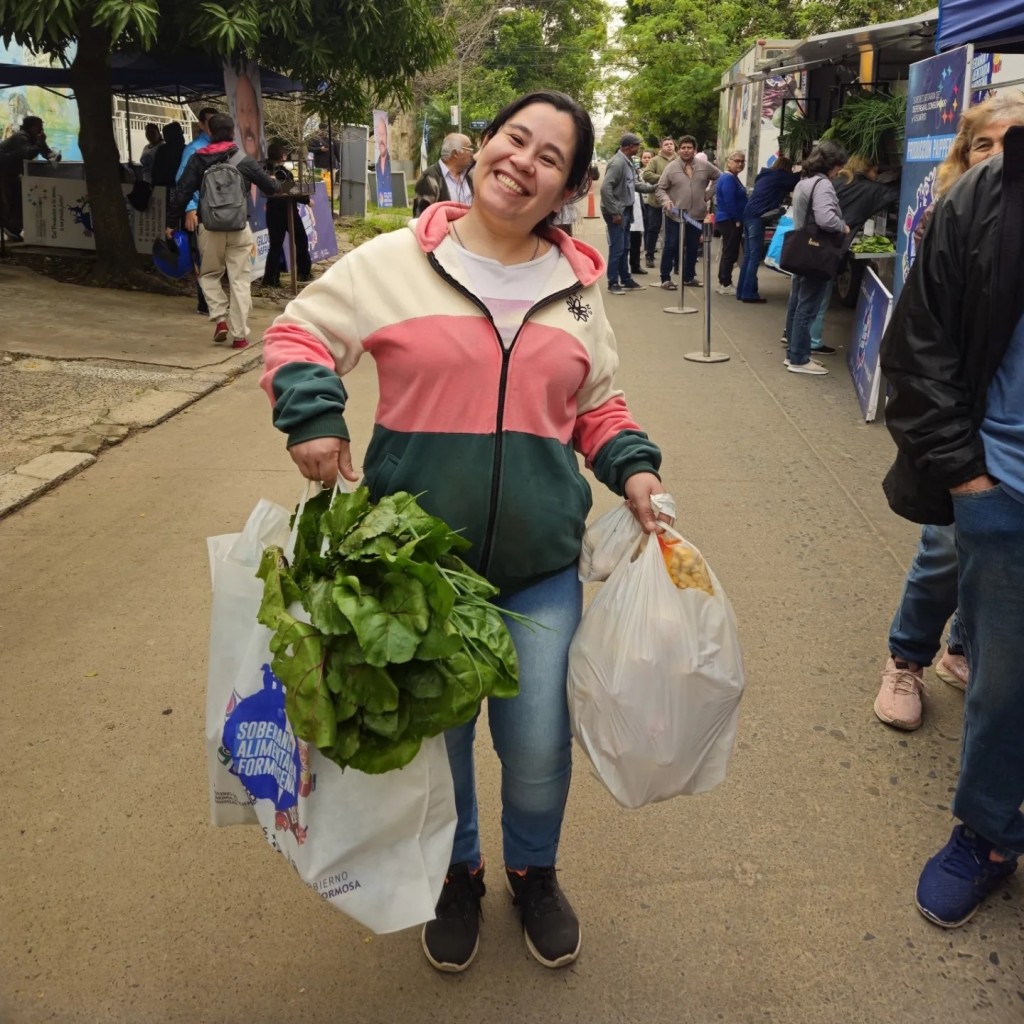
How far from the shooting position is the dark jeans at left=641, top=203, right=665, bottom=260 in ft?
51.1

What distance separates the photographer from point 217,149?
350 inches

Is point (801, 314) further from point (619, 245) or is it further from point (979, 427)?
point (979, 427)

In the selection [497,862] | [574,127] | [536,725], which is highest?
[574,127]

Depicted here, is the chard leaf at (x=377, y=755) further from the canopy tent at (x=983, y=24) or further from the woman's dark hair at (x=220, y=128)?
the woman's dark hair at (x=220, y=128)

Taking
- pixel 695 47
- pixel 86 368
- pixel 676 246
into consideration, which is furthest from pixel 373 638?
pixel 695 47

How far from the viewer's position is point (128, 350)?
8.83 meters

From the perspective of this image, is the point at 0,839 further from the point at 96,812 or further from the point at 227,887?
the point at 227,887

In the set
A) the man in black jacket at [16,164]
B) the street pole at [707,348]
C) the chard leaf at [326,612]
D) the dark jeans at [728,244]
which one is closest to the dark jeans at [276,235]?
the man in black jacket at [16,164]

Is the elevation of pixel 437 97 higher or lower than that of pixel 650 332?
higher

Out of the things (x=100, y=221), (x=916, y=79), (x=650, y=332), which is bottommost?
(x=650, y=332)

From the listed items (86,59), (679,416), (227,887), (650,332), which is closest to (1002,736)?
(227,887)

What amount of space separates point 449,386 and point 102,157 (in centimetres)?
1082

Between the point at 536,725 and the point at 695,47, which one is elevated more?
the point at 695,47

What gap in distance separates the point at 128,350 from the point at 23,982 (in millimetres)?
7204
